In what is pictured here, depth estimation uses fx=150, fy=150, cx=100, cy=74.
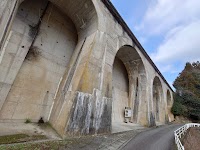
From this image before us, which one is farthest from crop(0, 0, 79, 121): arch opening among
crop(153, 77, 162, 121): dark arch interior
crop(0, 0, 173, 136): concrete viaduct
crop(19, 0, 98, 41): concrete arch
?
crop(153, 77, 162, 121): dark arch interior

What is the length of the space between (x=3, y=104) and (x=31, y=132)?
168cm

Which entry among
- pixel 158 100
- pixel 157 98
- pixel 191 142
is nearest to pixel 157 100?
pixel 158 100

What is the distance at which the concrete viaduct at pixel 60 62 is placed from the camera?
6293 millimetres

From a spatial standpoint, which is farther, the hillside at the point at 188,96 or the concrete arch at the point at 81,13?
the hillside at the point at 188,96

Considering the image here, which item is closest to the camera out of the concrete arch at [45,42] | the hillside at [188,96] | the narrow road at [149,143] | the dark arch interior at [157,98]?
the narrow road at [149,143]

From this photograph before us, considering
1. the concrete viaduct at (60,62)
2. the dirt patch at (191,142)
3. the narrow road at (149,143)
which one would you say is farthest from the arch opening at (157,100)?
the concrete viaduct at (60,62)

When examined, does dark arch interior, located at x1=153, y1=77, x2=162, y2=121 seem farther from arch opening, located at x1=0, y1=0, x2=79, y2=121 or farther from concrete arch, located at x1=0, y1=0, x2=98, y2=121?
arch opening, located at x1=0, y1=0, x2=79, y2=121

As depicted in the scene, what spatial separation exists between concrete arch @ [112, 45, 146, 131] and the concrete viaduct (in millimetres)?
3922

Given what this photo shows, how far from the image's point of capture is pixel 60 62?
8344mm

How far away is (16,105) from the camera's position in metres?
6.46

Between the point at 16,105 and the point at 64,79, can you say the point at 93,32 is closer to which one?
the point at 64,79

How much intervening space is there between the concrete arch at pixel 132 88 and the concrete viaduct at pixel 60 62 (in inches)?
154

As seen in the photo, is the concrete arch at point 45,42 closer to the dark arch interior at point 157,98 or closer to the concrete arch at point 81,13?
the concrete arch at point 81,13

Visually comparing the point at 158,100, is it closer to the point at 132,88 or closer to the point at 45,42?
the point at 132,88
